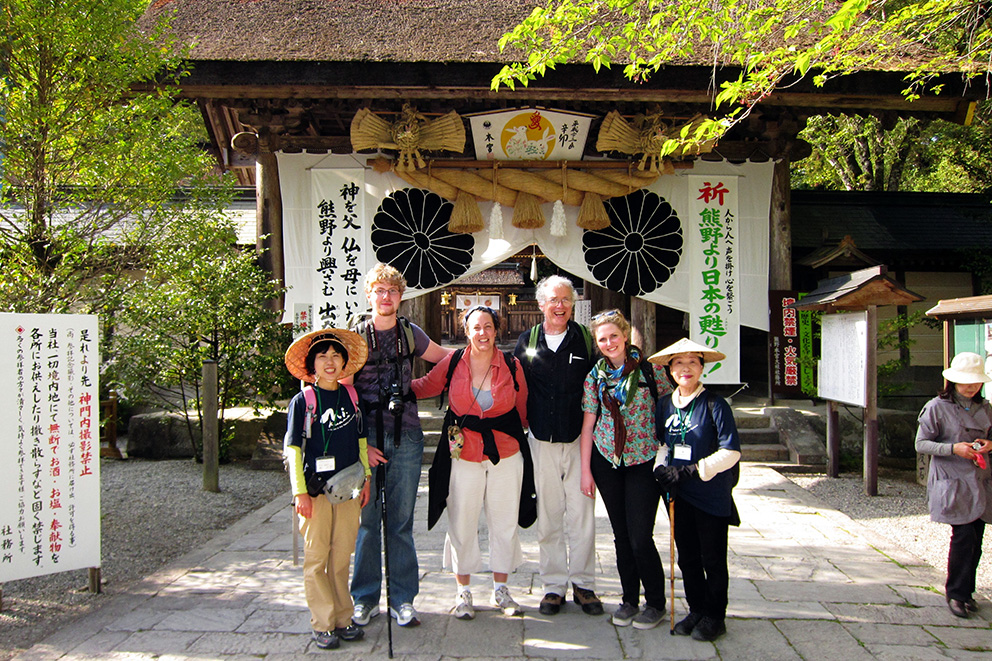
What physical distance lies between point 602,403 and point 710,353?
61 cm

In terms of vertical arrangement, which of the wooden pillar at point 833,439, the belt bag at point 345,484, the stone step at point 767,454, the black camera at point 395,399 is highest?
the black camera at point 395,399

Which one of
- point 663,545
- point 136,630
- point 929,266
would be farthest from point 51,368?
point 929,266

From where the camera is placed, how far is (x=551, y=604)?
355cm

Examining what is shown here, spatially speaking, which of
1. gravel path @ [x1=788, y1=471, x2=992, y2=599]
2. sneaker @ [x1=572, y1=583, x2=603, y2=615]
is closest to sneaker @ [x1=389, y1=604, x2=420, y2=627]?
sneaker @ [x1=572, y1=583, x2=603, y2=615]

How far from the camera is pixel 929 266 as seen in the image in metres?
10.8

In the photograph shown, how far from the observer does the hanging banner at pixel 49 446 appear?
11.6 ft

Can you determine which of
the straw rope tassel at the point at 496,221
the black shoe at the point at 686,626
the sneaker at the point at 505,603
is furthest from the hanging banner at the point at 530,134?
the black shoe at the point at 686,626

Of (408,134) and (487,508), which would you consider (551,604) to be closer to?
(487,508)

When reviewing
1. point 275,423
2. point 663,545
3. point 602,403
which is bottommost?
point 663,545

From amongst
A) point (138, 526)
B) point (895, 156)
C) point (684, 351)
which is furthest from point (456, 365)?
point (895, 156)

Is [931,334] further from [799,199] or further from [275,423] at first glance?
[275,423]

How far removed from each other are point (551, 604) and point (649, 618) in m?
0.51

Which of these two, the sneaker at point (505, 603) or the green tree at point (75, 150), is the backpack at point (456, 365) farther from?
the green tree at point (75, 150)

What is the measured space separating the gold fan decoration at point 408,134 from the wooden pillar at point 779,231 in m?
3.97
